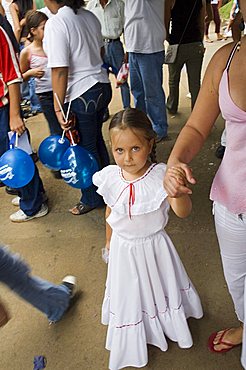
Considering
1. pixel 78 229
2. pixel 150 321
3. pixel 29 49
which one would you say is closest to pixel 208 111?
pixel 150 321

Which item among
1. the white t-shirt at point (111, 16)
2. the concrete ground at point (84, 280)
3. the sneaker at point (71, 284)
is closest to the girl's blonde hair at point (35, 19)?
the white t-shirt at point (111, 16)

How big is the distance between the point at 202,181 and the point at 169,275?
62.2 inches

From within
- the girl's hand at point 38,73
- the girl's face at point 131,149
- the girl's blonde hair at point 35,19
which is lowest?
the girl's hand at point 38,73

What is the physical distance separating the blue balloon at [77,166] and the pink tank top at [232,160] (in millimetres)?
1213

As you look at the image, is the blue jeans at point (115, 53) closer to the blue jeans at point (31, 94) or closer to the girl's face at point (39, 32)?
the girl's face at point (39, 32)

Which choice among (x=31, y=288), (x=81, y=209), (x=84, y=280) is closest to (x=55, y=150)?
(x=81, y=209)

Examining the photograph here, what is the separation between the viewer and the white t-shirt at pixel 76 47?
2.30 m

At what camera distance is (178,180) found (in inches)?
42.6

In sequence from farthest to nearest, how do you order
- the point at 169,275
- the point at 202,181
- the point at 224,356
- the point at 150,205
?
1. the point at 202,181
2. the point at 224,356
3. the point at 169,275
4. the point at 150,205

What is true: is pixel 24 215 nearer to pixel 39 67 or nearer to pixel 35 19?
pixel 39 67

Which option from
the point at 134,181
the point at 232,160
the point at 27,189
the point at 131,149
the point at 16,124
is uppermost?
the point at 232,160

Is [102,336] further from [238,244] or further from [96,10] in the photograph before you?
[96,10]

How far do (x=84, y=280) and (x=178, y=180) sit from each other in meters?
1.43

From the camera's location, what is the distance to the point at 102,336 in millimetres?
1968
